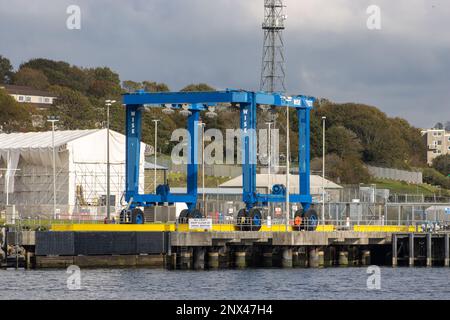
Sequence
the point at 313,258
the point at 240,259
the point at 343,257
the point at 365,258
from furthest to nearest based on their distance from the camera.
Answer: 1. the point at 365,258
2. the point at 343,257
3. the point at 313,258
4. the point at 240,259

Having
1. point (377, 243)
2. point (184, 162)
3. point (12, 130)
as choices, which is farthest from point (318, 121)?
point (377, 243)

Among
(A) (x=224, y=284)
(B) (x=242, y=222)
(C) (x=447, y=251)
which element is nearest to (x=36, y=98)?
(B) (x=242, y=222)

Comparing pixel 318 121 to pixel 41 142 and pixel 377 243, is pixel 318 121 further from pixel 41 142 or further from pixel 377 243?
pixel 377 243

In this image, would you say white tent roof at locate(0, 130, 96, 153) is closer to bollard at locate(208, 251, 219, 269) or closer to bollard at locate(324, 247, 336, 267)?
bollard at locate(324, 247, 336, 267)

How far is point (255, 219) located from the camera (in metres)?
83.9

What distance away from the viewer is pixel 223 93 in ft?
277

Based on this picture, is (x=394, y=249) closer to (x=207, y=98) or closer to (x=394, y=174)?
(x=207, y=98)

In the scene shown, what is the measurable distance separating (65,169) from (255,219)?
34.0 m

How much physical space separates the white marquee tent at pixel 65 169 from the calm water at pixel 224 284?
119 ft

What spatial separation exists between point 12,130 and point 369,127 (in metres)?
52.8

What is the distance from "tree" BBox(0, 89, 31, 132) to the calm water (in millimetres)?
81979

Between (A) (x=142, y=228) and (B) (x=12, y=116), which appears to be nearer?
(A) (x=142, y=228)

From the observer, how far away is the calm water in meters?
62.9

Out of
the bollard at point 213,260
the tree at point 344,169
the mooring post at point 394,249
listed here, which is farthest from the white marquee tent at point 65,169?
the tree at point 344,169
